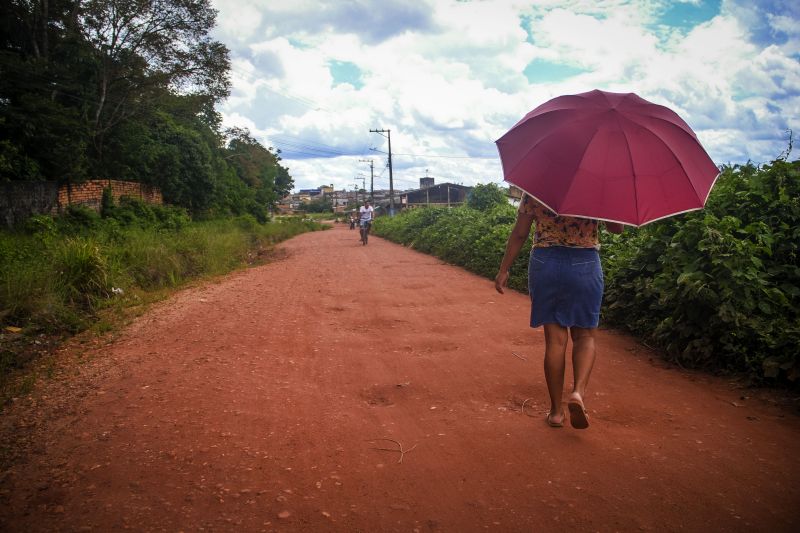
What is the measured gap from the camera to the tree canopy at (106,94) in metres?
13.9

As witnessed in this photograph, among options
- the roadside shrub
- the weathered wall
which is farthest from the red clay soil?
the weathered wall

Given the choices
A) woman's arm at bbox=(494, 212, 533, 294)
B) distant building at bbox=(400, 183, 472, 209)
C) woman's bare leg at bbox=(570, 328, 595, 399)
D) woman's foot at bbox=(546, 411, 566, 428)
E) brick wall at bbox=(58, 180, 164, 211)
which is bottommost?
woman's foot at bbox=(546, 411, 566, 428)

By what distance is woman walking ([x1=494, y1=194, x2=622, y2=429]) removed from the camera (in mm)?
2930

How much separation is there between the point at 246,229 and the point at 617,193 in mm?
25081

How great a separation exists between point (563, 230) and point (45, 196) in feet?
51.2

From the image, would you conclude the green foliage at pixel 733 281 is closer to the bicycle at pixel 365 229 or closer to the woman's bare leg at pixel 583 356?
the woman's bare leg at pixel 583 356

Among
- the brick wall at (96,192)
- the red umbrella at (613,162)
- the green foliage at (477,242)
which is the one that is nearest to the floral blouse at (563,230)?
the red umbrella at (613,162)

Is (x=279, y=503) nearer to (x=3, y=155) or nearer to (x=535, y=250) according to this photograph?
(x=535, y=250)

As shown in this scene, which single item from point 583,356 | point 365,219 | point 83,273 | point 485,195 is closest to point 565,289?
point 583,356

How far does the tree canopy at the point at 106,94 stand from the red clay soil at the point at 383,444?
12268mm

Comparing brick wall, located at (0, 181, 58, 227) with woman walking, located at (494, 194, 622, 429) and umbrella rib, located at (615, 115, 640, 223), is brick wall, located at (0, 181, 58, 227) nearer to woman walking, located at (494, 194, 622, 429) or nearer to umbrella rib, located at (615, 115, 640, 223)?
woman walking, located at (494, 194, 622, 429)

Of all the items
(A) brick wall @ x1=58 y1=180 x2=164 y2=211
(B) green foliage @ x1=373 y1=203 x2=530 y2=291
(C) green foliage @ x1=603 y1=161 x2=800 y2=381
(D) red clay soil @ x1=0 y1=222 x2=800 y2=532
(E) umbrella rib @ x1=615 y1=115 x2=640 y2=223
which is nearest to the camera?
(D) red clay soil @ x1=0 y1=222 x2=800 y2=532

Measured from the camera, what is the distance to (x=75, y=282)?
6.98 m

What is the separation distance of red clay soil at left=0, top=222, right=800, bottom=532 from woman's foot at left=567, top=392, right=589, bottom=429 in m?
0.13
